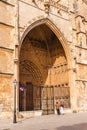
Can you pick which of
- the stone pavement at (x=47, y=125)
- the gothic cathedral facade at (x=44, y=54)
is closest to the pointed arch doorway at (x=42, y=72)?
the gothic cathedral facade at (x=44, y=54)

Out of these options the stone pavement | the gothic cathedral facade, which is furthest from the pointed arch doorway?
the stone pavement

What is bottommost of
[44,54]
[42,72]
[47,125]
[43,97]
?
[47,125]

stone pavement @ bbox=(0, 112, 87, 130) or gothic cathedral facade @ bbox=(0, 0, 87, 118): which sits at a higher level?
gothic cathedral facade @ bbox=(0, 0, 87, 118)

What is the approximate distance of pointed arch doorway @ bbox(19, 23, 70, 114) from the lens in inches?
710

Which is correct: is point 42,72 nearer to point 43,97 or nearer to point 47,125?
point 43,97

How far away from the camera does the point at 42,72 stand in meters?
19.8

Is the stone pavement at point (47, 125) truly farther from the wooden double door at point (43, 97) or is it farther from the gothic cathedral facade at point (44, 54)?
the wooden double door at point (43, 97)

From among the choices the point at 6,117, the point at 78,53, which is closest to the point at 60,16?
the point at 78,53

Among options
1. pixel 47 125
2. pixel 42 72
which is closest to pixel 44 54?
pixel 42 72

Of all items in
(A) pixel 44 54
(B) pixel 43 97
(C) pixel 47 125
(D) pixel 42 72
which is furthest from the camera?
(A) pixel 44 54

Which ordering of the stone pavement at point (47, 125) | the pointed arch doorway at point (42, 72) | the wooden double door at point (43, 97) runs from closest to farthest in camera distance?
the stone pavement at point (47, 125) < the wooden double door at point (43, 97) < the pointed arch doorway at point (42, 72)

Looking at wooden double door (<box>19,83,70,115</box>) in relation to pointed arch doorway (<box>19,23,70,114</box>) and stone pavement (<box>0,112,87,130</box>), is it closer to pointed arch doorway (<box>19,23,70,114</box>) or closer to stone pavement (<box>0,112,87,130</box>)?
pointed arch doorway (<box>19,23,70,114</box>)

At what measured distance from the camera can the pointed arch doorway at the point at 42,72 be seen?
18.0 meters

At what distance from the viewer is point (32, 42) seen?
19.6 metres
